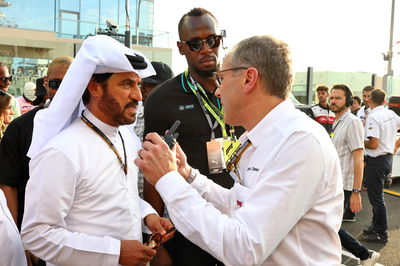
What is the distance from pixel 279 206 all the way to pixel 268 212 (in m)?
0.04

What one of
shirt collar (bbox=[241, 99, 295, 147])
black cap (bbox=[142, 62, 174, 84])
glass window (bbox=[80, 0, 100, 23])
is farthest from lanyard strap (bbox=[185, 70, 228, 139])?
glass window (bbox=[80, 0, 100, 23])

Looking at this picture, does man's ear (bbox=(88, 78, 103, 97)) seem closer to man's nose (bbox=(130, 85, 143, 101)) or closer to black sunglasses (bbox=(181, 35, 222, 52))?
man's nose (bbox=(130, 85, 143, 101))

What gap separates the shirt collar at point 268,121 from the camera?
5.50 ft

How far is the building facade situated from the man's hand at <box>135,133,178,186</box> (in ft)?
42.9

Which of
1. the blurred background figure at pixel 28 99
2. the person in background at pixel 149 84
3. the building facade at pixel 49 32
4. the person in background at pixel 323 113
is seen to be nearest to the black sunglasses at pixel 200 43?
the person in background at pixel 149 84

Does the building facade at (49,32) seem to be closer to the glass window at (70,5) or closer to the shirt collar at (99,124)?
the glass window at (70,5)

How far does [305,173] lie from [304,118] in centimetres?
28

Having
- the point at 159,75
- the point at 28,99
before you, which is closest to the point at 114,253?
the point at 159,75

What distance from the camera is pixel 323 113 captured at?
763 centimetres

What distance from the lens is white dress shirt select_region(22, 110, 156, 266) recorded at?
178 cm

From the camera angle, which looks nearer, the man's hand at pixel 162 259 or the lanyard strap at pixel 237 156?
the lanyard strap at pixel 237 156

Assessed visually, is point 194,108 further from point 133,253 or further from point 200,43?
point 133,253

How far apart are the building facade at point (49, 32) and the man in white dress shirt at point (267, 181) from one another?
43.2ft

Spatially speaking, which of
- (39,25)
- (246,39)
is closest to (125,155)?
(246,39)
